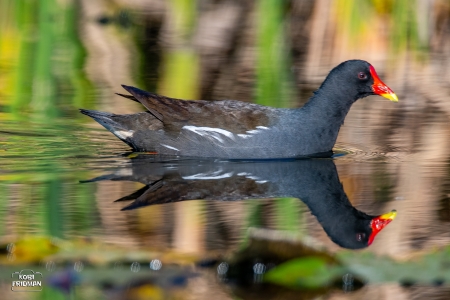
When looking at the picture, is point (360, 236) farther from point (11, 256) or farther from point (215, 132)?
point (215, 132)

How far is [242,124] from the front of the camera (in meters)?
6.46

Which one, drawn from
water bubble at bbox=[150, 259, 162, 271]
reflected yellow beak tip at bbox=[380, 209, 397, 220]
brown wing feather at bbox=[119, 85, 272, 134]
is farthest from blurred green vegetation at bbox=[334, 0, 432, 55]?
water bubble at bbox=[150, 259, 162, 271]

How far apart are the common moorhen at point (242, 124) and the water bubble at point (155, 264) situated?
2.96 m

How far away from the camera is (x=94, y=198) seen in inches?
206

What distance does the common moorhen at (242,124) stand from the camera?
6.47 metres

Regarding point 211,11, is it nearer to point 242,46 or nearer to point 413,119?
point 242,46

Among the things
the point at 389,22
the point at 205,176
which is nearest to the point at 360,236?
the point at 205,176

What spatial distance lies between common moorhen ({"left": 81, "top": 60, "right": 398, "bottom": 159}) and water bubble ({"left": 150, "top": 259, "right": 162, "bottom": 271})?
117 inches

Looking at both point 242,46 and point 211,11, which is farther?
point 211,11

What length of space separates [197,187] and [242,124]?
3.31ft

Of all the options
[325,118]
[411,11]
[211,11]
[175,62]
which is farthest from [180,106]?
[211,11]

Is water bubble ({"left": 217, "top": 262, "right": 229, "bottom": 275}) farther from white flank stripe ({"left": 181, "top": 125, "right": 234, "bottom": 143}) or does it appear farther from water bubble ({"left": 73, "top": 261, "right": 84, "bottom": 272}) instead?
white flank stripe ({"left": 181, "top": 125, "right": 234, "bottom": 143})

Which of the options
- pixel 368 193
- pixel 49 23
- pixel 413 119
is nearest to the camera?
pixel 368 193

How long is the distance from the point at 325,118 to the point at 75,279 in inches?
147
